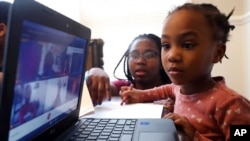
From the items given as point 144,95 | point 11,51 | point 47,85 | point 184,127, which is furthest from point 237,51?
point 11,51

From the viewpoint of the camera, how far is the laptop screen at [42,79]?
351 mm

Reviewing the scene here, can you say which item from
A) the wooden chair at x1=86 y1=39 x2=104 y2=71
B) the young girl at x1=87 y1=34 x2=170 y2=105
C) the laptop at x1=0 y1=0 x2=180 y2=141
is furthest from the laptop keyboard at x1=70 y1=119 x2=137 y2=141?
the wooden chair at x1=86 y1=39 x2=104 y2=71

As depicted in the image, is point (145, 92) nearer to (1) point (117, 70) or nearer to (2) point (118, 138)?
(2) point (118, 138)

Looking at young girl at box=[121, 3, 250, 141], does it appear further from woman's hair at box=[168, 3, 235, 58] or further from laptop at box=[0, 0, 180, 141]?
laptop at box=[0, 0, 180, 141]

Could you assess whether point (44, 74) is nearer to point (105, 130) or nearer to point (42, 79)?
point (42, 79)

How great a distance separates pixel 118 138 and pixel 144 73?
0.72 meters

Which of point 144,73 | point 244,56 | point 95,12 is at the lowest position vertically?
point 144,73

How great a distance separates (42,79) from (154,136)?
9.3 inches

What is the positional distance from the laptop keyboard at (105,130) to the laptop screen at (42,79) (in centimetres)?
5

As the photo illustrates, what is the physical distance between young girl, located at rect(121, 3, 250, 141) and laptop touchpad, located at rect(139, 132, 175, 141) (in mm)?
135

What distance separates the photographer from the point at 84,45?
65 cm

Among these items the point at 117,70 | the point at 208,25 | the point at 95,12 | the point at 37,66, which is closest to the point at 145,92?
the point at 208,25

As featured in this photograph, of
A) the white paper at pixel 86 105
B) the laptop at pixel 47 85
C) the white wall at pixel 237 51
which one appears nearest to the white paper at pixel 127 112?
the white paper at pixel 86 105

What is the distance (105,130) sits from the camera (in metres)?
0.54
